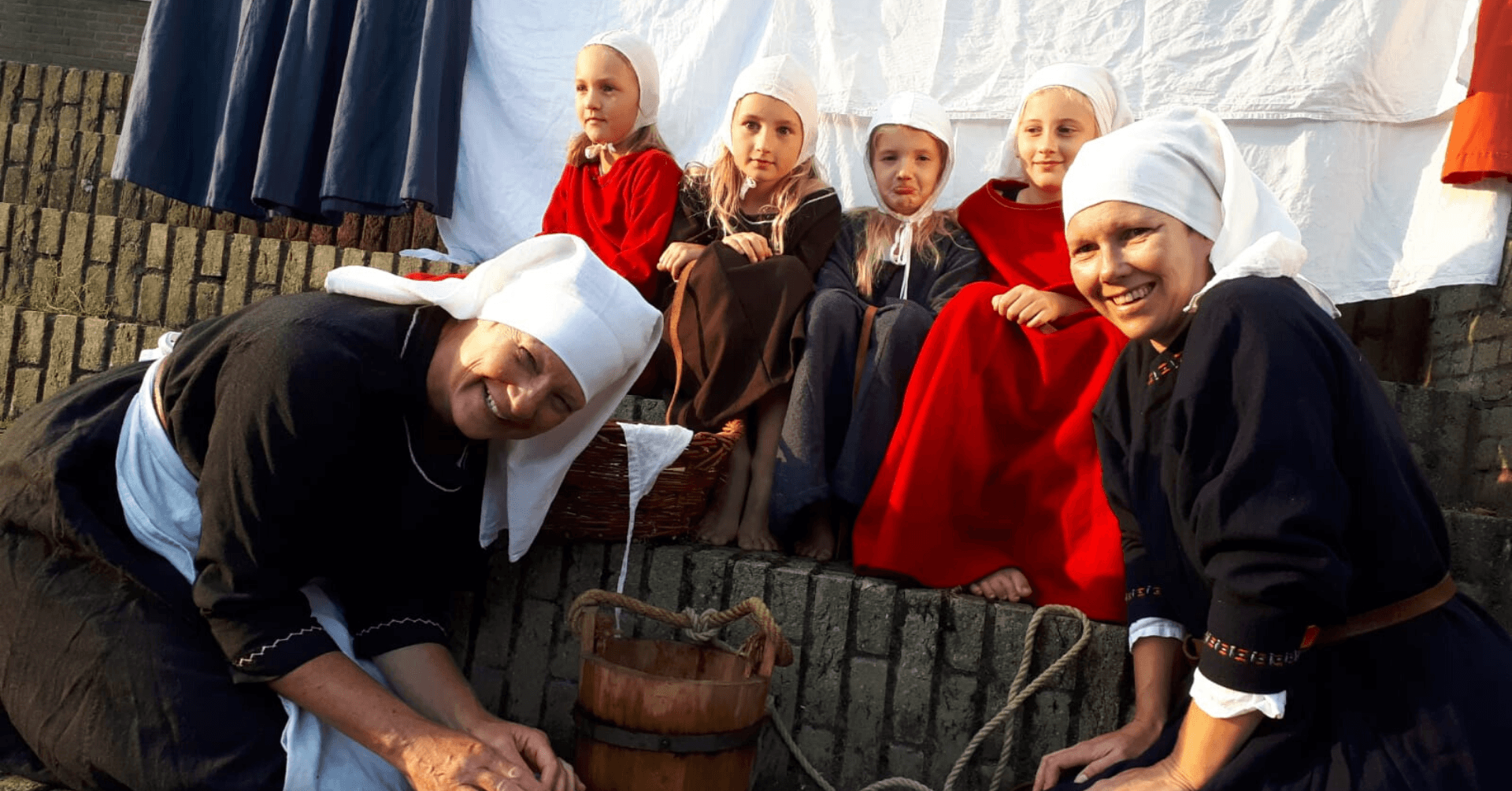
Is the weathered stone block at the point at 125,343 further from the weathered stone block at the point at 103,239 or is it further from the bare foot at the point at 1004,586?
the bare foot at the point at 1004,586

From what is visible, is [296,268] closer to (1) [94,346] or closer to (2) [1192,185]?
(1) [94,346]

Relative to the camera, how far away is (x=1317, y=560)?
68.9 inches

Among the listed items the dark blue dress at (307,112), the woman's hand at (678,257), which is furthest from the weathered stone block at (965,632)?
the dark blue dress at (307,112)

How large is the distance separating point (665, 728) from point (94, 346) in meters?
2.86

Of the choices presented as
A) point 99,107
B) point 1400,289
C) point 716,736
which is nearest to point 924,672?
point 716,736

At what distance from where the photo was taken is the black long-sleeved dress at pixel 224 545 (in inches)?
82.7

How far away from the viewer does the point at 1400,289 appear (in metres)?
3.99

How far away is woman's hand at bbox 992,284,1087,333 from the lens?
9.79 ft

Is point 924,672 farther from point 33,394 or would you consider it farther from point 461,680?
point 33,394

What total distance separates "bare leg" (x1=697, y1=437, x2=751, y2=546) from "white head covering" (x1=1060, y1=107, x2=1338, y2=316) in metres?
1.22

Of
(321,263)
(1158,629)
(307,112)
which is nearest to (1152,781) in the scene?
(1158,629)

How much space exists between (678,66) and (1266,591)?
360 centimetres

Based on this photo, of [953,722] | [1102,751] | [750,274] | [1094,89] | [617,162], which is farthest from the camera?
[617,162]

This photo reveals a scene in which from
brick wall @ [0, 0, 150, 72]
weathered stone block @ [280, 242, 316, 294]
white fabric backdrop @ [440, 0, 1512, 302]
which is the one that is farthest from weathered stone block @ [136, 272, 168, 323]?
brick wall @ [0, 0, 150, 72]
